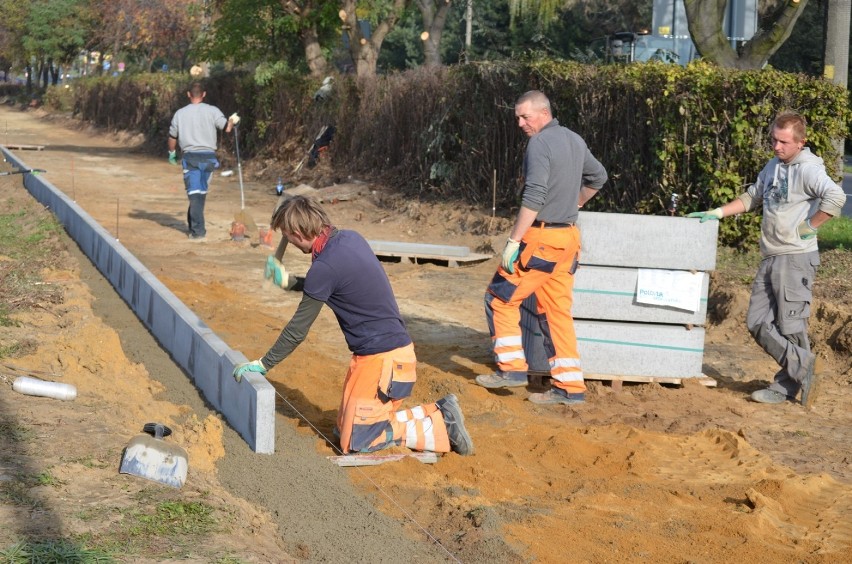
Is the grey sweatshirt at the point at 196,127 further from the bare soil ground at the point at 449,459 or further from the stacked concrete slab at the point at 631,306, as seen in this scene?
the stacked concrete slab at the point at 631,306

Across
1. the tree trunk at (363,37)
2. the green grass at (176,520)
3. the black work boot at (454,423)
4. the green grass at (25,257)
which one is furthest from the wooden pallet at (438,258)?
the tree trunk at (363,37)

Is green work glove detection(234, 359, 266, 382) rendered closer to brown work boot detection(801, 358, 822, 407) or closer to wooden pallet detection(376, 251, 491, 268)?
brown work boot detection(801, 358, 822, 407)

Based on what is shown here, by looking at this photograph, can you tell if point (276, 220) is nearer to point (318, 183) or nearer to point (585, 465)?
point (585, 465)

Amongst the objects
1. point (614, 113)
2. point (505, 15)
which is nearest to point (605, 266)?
point (614, 113)

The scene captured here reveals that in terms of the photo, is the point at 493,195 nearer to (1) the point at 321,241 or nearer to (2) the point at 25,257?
(2) the point at 25,257

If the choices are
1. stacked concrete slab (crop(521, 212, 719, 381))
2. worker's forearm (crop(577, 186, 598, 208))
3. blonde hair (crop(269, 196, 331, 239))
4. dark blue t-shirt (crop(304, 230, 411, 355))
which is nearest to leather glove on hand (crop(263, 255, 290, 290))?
dark blue t-shirt (crop(304, 230, 411, 355))

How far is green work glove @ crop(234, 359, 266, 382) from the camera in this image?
595 centimetres

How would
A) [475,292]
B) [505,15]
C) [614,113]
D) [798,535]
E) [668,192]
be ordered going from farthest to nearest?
[505,15], [614,113], [668,192], [475,292], [798,535]

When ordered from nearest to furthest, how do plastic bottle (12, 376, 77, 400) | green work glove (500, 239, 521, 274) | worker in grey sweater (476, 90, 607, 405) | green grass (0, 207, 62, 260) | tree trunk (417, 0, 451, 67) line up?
1. plastic bottle (12, 376, 77, 400)
2. green work glove (500, 239, 521, 274)
3. worker in grey sweater (476, 90, 607, 405)
4. green grass (0, 207, 62, 260)
5. tree trunk (417, 0, 451, 67)

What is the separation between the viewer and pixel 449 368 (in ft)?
27.9

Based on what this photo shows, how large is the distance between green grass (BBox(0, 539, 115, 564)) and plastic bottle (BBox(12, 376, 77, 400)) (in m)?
2.37

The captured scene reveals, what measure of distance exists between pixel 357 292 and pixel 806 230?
3396mm

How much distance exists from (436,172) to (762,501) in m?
12.8

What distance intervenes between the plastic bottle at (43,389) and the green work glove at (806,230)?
16.0 ft
